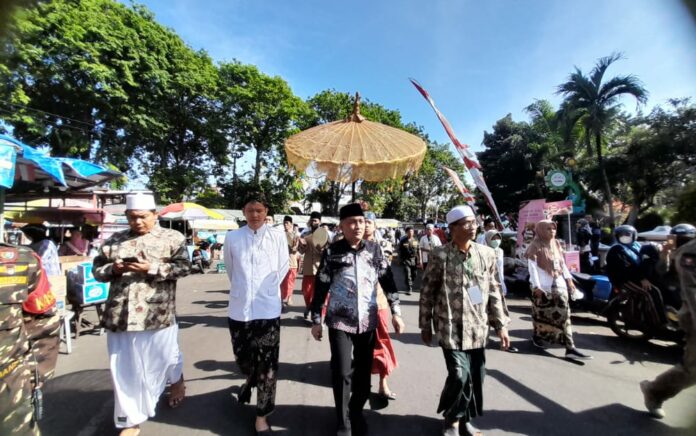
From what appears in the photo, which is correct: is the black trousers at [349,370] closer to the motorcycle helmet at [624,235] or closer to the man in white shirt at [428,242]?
the motorcycle helmet at [624,235]

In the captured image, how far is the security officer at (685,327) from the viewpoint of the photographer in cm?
189

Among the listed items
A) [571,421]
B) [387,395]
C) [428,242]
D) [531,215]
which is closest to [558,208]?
[531,215]

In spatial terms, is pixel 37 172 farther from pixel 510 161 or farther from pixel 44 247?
pixel 510 161

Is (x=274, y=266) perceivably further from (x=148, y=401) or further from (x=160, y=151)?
(x=160, y=151)

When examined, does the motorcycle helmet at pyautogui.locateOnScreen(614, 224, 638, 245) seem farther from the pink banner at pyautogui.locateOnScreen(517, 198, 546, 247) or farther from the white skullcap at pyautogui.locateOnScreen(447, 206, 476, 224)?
the pink banner at pyautogui.locateOnScreen(517, 198, 546, 247)

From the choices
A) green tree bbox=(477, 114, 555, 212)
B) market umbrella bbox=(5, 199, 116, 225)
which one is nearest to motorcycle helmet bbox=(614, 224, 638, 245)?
market umbrella bbox=(5, 199, 116, 225)

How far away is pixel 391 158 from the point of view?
3021 millimetres

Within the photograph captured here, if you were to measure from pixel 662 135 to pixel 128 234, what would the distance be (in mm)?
3444

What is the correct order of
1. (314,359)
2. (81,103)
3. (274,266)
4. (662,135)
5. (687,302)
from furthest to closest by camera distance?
1. (81,103)
2. (314,359)
3. (274,266)
4. (687,302)
5. (662,135)

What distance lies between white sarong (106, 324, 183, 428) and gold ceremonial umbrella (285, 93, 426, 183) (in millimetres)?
1927

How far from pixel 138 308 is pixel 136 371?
48cm

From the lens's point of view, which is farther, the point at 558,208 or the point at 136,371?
the point at 558,208

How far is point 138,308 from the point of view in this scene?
Result: 256cm

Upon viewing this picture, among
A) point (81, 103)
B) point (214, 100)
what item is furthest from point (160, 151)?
point (81, 103)
